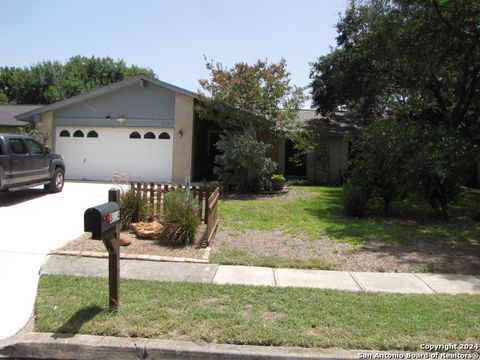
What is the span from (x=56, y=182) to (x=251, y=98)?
294 inches

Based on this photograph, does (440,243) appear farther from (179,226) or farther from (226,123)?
(226,123)

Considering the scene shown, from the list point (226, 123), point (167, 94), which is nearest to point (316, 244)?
point (226, 123)

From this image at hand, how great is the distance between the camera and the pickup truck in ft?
38.3

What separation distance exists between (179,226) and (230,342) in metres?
4.02

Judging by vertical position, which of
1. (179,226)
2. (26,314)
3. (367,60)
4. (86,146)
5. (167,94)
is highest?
(367,60)

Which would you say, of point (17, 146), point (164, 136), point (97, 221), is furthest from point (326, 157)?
point (97, 221)

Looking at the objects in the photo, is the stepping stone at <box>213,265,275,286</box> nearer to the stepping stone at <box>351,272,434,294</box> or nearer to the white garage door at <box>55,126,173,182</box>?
the stepping stone at <box>351,272,434,294</box>

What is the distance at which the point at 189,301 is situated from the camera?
16.9 ft

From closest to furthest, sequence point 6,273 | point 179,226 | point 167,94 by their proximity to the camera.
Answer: point 6,273 < point 179,226 < point 167,94

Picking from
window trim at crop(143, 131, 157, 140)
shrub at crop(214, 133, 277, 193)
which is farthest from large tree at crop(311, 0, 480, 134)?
window trim at crop(143, 131, 157, 140)

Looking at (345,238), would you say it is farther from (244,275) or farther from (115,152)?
Answer: (115,152)

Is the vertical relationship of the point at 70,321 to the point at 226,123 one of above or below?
below

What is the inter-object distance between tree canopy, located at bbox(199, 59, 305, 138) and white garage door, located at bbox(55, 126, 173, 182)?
10.0ft

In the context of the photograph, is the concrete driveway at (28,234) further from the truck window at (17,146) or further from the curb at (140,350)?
the truck window at (17,146)
